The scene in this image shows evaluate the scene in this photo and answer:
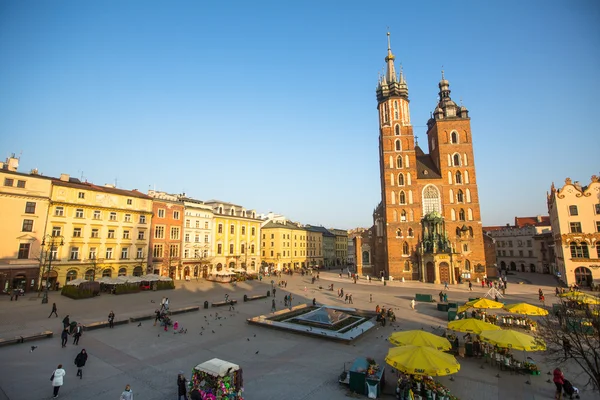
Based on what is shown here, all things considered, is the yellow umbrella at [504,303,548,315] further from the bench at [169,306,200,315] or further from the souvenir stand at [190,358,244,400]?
the bench at [169,306,200,315]

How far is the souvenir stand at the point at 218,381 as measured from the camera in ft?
34.8

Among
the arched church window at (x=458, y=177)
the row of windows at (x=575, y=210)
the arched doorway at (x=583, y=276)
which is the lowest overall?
the arched doorway at (x=583, y=276)

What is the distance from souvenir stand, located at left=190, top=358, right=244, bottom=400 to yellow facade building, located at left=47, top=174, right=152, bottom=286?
35.1m

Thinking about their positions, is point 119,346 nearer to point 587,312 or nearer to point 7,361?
point 7,361

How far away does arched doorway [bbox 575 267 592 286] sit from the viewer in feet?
134

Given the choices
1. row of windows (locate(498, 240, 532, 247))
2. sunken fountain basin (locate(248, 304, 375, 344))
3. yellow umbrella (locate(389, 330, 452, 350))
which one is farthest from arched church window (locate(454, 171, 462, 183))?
yellow umbrella (locate(389, 330, 452, 350))

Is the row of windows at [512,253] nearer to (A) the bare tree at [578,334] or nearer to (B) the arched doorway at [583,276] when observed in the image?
(B) the arched doorway at [583,276]

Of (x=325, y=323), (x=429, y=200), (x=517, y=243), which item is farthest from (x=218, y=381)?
(x=517, y=243)

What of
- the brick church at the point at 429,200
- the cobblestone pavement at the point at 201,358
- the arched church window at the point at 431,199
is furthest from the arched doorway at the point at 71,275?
the arched church window at the point at 431,199

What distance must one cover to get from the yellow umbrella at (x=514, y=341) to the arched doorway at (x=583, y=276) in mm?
Answer: 37806

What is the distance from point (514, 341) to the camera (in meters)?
13.5

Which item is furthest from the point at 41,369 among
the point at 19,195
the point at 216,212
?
the point at 216,212

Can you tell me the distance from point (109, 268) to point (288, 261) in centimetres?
4293

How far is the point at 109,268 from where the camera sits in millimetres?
41375
